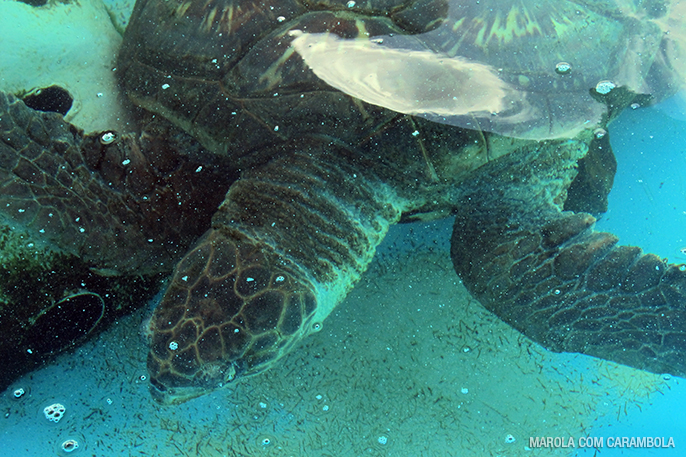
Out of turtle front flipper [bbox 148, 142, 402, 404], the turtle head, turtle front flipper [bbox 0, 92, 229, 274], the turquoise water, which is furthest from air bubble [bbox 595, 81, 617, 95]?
turtle front flipper [bbox 0, 92, 229, 274]

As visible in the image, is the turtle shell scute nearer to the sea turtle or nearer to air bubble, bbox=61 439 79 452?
the sea turtle

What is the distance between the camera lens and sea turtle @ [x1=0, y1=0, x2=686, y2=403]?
2006 millimetres

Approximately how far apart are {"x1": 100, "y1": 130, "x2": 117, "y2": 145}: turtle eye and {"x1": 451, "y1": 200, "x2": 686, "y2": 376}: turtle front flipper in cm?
208

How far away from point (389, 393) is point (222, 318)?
1.42 m

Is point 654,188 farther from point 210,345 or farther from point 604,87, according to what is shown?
point 210,345

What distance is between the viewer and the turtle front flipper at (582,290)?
1989 mm

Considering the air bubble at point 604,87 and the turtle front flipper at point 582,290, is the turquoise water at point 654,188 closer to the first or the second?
the air bubble at point 604,87

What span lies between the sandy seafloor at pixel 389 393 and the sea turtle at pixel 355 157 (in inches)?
22.0

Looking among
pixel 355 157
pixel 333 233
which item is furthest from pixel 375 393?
pixel 355 157

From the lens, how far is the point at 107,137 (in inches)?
90.6

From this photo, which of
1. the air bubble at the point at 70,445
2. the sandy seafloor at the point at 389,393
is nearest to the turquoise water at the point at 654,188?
the sandy seafloor at the point at 389,393

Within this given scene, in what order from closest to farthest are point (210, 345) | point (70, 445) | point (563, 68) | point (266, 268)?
1. point (210, 345)
2. point (266, 268)
3. point (563, 68)
4. point (70, 445)

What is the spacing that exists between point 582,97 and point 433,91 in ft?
2.77

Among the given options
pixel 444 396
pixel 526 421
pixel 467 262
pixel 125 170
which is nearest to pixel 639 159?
pixel 467 262
